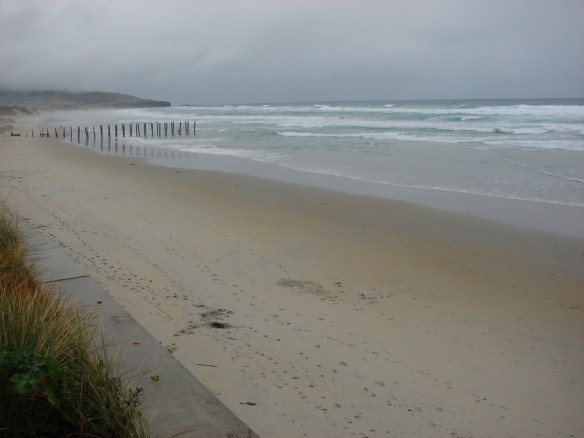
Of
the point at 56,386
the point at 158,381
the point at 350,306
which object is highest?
the point at 56,386

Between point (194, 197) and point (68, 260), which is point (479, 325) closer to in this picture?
point (68, 260)

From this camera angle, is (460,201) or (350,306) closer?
(350,306)

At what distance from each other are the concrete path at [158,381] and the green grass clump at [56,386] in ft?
0.41

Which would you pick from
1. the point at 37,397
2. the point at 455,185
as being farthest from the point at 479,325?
the point at 455,185

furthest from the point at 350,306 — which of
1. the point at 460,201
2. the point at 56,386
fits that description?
the point at 460,201

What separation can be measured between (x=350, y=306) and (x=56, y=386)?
3628 mm

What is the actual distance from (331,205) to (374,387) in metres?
8.06

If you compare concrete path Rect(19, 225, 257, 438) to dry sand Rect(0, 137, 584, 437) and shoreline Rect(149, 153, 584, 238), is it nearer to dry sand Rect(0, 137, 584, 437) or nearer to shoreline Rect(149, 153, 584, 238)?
dry sand Rect(0, 137, 584, 437)

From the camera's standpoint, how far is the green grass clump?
2.58m

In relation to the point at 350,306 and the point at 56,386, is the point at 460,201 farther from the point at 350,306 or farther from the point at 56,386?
the point at 56,386

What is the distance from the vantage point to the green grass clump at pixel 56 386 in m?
2.58

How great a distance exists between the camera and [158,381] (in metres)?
3.22

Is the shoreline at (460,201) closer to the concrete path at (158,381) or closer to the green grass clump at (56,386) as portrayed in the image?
the concrete path at (158,381)

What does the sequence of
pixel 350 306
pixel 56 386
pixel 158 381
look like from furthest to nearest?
pixel 350 306
pixel 158 381
pixel 56 386
